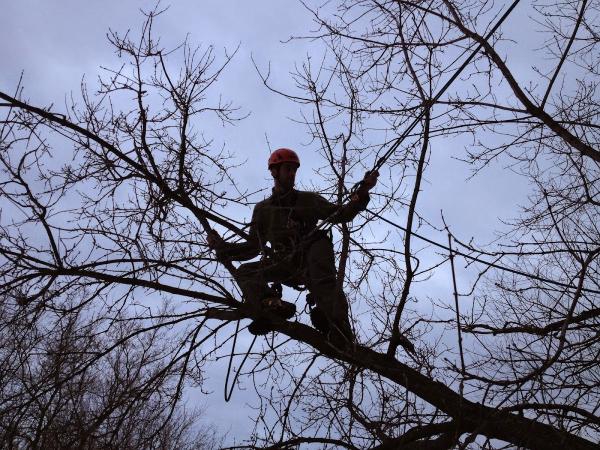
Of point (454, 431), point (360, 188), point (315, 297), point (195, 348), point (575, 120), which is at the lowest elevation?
point (454, 431)

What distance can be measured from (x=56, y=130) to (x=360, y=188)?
6.26 feet

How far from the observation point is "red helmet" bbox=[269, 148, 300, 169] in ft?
15.7

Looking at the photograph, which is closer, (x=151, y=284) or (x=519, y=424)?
(x=519, y=424)

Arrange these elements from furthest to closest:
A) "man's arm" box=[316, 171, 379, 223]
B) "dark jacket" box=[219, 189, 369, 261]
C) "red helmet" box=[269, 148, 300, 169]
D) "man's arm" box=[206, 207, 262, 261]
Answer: "red helmet" box=[269, 148, 300, 169] → "man's arm" box=[206, 207, 262, 261] → "dark jacket" box=[219, 189, 369, 261] → "man's arm" box=[316, 171, 379, 223]

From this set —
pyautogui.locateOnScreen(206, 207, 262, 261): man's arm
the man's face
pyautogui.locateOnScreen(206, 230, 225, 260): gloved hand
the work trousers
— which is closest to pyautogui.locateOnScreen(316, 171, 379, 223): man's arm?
A: the work trousers

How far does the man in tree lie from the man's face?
12.4 inches

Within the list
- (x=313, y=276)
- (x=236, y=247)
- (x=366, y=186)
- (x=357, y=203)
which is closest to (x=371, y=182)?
(x=366, y=186)

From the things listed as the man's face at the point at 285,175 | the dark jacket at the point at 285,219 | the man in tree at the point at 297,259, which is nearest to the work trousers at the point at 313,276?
the man in tree at the point at 297,259

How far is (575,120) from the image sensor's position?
15.3 feet

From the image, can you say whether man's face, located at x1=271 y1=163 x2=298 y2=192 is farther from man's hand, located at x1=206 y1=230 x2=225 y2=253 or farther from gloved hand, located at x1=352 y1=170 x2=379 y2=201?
gloved hand, located at x1=352 y1=170 x2=379 y2=201

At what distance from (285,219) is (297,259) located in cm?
30

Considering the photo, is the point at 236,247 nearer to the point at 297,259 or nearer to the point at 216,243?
the point at 216,243

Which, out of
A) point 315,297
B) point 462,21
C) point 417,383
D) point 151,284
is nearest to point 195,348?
point 151,284

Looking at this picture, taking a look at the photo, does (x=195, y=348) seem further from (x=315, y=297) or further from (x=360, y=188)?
(x=360, y=188)
